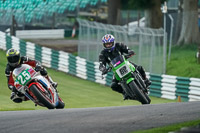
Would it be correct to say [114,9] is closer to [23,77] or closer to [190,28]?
[190,28]

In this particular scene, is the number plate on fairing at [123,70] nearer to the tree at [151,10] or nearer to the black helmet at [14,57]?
the black helmet at [14,57]

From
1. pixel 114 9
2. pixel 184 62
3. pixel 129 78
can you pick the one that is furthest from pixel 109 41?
pixel 114 9

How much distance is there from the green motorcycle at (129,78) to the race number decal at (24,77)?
96.1 inches

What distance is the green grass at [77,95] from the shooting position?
54.2 ft

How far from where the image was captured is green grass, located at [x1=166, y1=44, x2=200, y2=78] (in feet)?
77.3

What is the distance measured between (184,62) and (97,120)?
Answer: 1638 cm

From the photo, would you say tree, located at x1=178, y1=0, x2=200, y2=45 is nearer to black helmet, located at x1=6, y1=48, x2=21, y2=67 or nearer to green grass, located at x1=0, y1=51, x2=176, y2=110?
green grass, located at x1=0, y1=51, x2=176, y2=110

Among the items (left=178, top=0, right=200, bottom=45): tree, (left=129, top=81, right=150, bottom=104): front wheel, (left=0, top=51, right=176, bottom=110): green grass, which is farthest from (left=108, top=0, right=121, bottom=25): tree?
(left=129, top=81, right=150, bottom=104): front wheel

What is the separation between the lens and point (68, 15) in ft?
137

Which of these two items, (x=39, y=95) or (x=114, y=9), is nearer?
(x=39, y=95)

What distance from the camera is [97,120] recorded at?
9406 mm

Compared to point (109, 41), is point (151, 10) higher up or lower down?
lower down

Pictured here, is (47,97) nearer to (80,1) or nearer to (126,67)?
(126,67)

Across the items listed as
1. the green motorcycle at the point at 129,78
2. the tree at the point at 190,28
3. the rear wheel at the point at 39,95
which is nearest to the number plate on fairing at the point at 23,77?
the rear wheel at the point at 39,95
